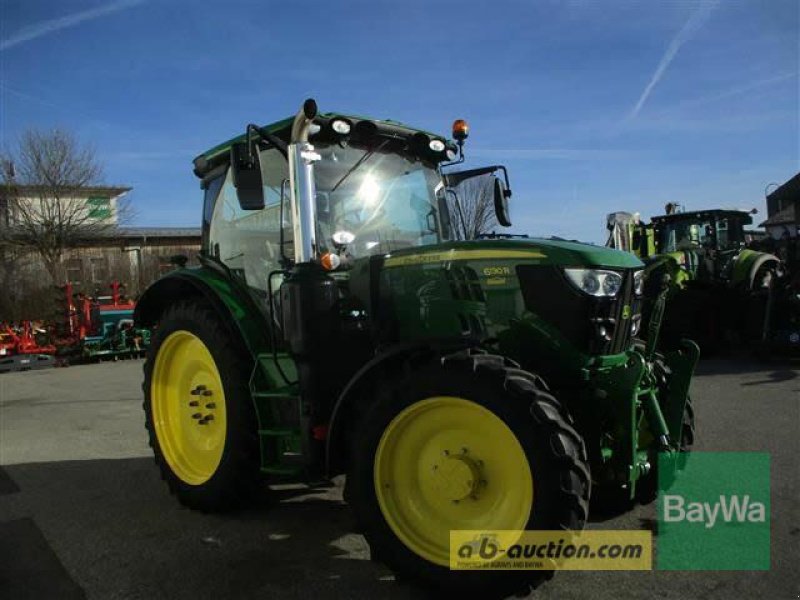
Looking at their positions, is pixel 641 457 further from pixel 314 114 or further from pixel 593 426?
pixel 314 114

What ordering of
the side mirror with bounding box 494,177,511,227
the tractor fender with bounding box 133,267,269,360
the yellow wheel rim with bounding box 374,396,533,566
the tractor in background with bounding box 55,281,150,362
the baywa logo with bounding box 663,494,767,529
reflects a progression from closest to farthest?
the yellow wheel rim with bounding box 374,396,533,566, the baywa logo with bounding box 663,494,767,529, the tractor fender with bounding box 133,267,269,360, the side mirror with bounding box 494,177,511,227, the tractor in background with bounding box 55,281,150,362

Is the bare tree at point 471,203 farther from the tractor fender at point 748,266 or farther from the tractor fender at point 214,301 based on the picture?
the tractor fender at point 748,266

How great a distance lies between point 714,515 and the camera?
13.4 feet

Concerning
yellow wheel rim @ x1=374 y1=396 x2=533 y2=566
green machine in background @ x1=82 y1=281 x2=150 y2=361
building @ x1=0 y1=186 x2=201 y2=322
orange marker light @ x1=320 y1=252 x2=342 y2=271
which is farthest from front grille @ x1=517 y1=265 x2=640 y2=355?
building @ x1=0 y1=186 x2=201 y2=322

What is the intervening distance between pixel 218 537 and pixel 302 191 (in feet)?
6.89

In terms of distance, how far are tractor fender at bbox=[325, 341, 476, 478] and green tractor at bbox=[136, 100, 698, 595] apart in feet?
0.04

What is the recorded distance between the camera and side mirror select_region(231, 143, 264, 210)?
374 centimetres

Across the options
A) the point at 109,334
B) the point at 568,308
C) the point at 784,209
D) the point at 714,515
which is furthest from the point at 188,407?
the point at 784,209

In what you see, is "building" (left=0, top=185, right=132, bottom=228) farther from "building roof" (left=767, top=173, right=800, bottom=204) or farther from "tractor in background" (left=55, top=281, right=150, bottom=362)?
"building roof" (left=767, top=173, right=800, bottom=204)

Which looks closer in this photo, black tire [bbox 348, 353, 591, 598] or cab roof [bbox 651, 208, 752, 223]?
black tire [bbox 348, 353, 591, 598]

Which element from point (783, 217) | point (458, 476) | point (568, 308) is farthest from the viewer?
point (783, 217)

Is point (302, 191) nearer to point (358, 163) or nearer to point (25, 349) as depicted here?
point (358, 163)

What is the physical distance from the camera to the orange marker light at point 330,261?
373cm

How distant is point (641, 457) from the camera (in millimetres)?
3426
